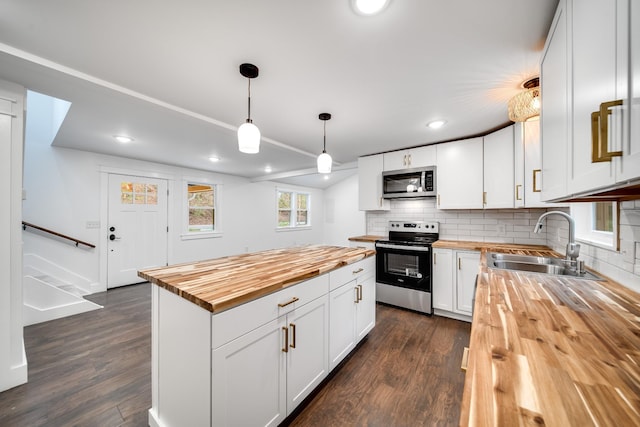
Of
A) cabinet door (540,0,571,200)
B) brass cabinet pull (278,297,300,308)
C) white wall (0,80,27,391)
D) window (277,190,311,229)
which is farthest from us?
window (277,190,311,229)

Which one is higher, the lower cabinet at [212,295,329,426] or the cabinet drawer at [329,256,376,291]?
the cabinet drawer at [329,256,376,291]

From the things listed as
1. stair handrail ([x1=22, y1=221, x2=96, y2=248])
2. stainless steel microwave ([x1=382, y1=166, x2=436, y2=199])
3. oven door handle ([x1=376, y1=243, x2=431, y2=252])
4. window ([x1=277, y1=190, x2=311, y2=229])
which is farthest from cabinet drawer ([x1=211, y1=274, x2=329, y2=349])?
window ([x1=277, y1=190, x2=311, y2=229])

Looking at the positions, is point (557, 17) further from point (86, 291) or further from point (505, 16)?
point (86, 291)

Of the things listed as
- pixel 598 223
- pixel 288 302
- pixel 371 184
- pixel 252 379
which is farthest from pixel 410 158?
pixel 252 379

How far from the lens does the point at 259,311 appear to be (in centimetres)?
124

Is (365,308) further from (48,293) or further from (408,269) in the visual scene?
(48,293)

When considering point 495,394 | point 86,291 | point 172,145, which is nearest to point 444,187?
point 495,394

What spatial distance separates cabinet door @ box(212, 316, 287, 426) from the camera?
3.55 ft

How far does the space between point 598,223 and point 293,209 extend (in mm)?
6239

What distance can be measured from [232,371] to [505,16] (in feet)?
Result: 7.27

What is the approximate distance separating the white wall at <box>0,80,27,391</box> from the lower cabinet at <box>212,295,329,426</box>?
1902 mm

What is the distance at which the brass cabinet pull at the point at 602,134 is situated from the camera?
0.65 metres

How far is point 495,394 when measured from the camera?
0.55 meters

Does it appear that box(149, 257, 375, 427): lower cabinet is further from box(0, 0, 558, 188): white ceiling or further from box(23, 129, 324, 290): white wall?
box(23, 129, 324, 290): white wall
